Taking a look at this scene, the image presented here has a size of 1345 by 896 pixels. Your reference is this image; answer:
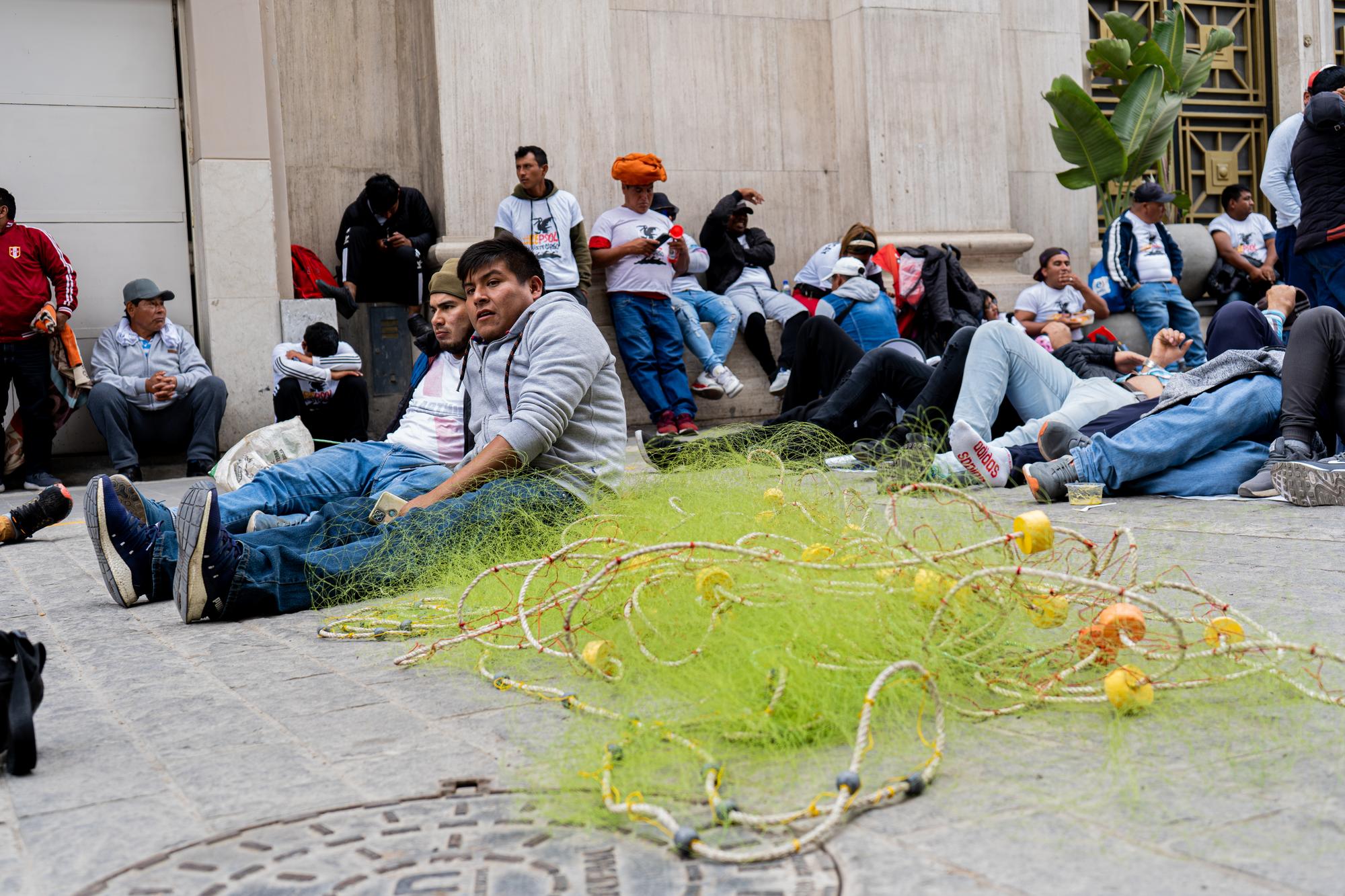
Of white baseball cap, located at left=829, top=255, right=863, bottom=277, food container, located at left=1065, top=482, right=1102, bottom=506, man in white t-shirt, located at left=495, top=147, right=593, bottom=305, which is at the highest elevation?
man in white t-shirt, located at left=495, top=147, right=593, bottom=305

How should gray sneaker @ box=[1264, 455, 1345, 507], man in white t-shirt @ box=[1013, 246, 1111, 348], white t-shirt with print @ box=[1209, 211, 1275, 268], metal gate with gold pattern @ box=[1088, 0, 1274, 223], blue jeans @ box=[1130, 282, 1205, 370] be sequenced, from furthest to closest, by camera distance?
1. metal gate with gold pattern @ box=[1088, 0, 1274, 223]
2. white t-shirt with print @ box=[1209, 211, 1275, 268]
3. blue jeans @ box=[1130, 282, 1205, 370]
4. man in white t-shirt @ box=[1013, 246, 1111, 348]
5. gray sneaker @ box=[1264, 455, 1345, 507]

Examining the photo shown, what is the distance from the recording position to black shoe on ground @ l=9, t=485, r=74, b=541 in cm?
626

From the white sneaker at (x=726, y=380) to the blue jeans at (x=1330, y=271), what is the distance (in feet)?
15.8

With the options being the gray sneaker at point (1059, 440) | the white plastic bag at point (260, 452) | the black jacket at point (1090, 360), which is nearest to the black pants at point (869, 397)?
the black jacket at point (1090, 360)

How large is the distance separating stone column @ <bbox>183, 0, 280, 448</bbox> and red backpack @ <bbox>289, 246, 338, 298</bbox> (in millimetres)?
512

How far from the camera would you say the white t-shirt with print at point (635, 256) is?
10695mm

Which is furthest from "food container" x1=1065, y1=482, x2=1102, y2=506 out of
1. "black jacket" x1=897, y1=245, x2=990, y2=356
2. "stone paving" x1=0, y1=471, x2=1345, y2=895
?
"black jacket" x1=897, y1=245, x2=990, y2=356

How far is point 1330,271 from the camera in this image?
7.64 m

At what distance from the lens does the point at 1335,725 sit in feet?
7.18

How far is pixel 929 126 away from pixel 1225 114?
591 cm

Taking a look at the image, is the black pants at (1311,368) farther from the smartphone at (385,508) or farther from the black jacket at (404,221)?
the black jacket at (404,221)

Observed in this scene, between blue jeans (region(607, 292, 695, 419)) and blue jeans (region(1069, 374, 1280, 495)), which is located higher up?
blue jeans (region(607, 292, 695, 419))

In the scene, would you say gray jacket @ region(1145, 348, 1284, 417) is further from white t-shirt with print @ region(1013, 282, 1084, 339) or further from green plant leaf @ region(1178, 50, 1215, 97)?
green plant leaf @ region(1178, 50, 1215, 97)

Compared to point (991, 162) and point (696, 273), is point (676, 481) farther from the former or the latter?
point (991, 162)
